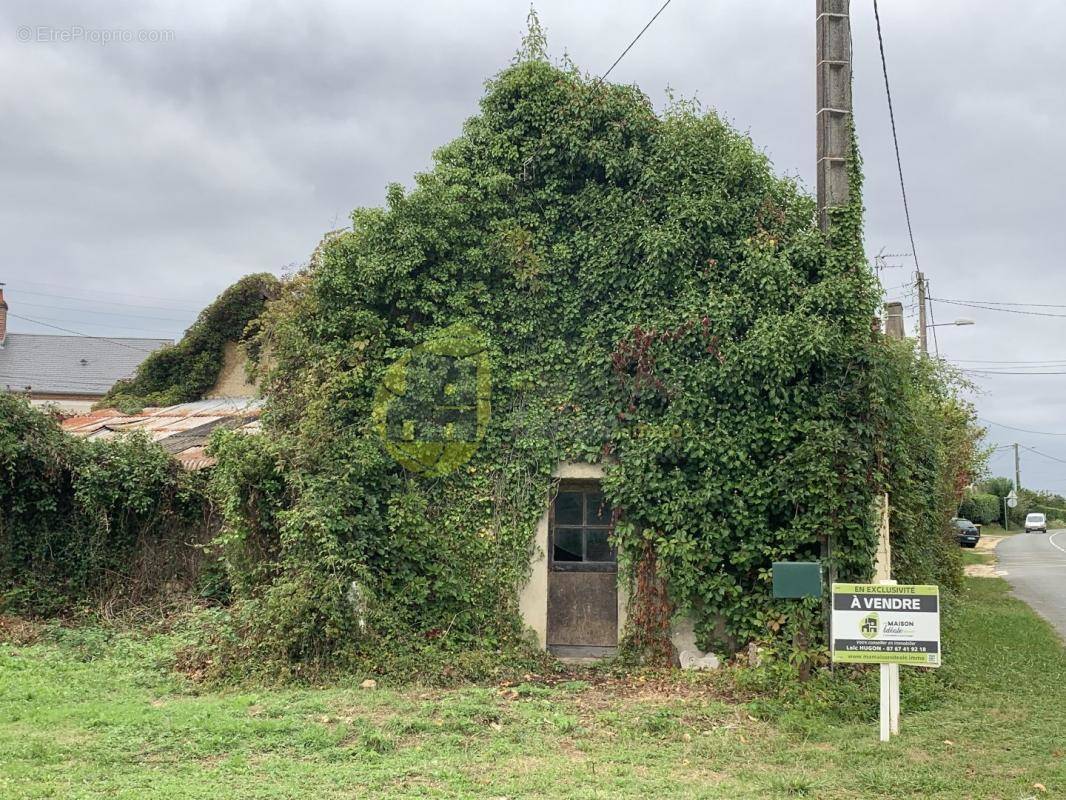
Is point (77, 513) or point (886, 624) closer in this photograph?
point (886, 624)

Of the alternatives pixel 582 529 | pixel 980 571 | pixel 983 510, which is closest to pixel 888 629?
pixel 582 529

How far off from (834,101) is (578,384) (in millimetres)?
4403

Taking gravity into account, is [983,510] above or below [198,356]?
below

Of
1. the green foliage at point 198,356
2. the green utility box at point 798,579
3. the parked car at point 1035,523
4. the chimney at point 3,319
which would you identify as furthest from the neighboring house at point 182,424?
the parked car at point 1035,523

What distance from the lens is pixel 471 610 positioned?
433 inches

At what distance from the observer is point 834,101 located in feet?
34.9

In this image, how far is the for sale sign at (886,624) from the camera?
25.9 ft

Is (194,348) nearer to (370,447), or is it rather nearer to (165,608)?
(165,608)

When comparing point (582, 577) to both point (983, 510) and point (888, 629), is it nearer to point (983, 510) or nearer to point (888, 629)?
point (888, 629)

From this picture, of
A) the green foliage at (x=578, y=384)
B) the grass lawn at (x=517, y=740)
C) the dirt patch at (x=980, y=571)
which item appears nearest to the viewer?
the grass lawn at (x=517, y=740)

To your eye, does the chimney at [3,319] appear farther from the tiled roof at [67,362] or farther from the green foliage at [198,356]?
the green foliage at [198,356]

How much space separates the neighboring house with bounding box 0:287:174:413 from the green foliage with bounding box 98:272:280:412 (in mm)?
21578

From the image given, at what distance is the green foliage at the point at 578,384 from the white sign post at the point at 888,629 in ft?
7.10

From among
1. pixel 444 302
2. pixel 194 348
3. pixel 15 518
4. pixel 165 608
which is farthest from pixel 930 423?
pixel 194 348
